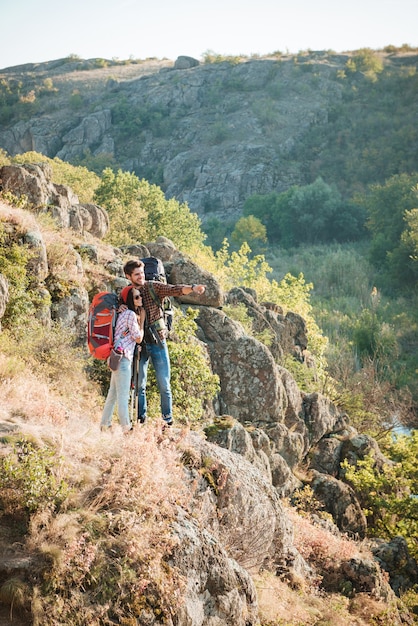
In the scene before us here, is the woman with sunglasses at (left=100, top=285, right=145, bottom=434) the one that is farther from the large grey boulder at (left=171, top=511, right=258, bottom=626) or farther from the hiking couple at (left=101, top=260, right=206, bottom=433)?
the large grey boulder at (left=171, top=511, right=258, bottom=626)

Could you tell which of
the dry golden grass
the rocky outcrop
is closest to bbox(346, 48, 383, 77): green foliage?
the rocky outcrop

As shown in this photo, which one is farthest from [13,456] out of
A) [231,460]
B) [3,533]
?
[231,460]

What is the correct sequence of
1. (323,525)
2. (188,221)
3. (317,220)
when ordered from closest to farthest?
(323,525) < (188,221) < (317,220)

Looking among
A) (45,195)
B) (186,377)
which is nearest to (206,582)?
(186,377)

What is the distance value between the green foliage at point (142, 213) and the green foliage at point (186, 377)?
710 inches

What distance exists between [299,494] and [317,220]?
5873 centimetres

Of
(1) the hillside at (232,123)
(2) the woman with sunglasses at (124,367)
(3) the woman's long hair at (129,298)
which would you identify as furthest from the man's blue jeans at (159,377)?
(1) the hillside at (232,123)

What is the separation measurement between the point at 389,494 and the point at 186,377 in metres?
7.90

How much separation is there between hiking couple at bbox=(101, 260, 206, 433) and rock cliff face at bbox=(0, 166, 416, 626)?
870 millimetres

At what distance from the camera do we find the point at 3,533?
16.7ft

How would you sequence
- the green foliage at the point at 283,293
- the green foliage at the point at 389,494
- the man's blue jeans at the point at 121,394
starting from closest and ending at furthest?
the man's blue jeans at the point at 121,394 → the green foliage at the point at 389,494 → the green foliage at the point at 283,293

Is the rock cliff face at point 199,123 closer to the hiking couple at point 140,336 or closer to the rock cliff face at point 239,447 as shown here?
the rock cliff face at point 239,447

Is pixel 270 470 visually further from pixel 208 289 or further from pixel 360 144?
pixel 360 144

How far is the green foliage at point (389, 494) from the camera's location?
14.9m
